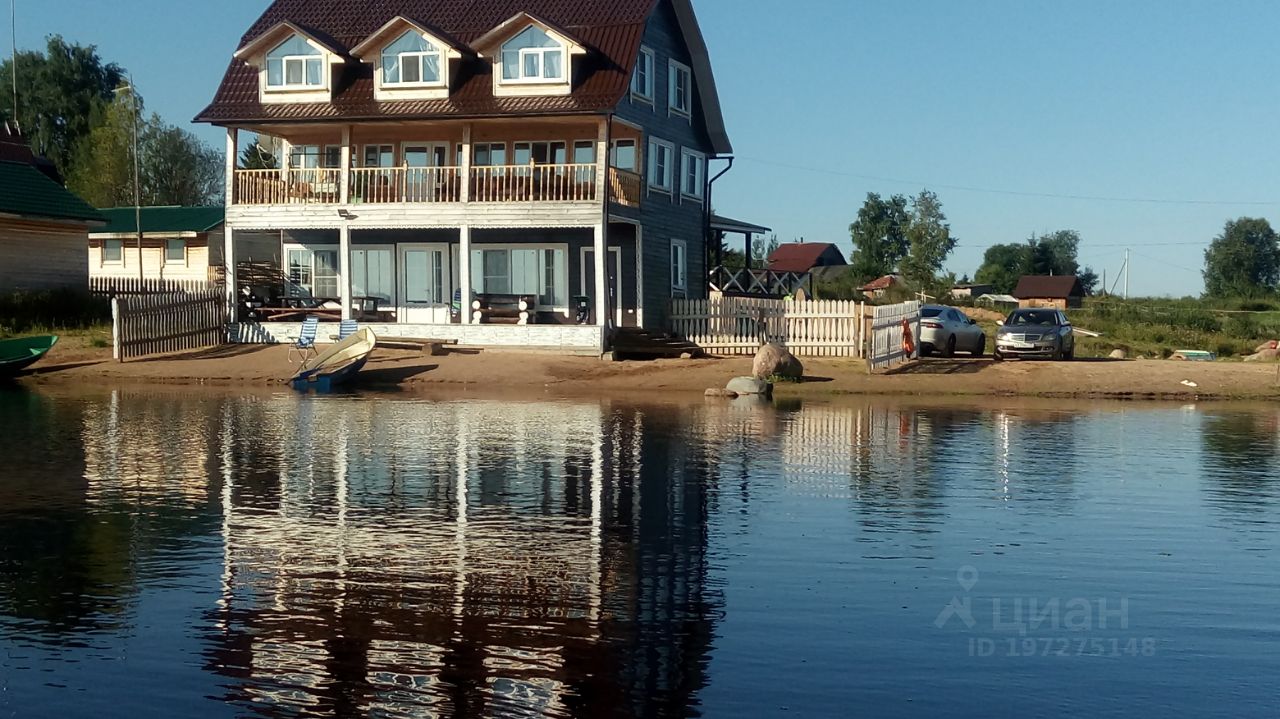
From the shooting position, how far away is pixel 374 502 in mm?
15406

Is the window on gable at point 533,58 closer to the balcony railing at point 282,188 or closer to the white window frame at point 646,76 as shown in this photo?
the white window frame at point 646,76

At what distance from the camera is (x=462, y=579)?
1139 cm

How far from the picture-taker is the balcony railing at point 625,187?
39.8 meters

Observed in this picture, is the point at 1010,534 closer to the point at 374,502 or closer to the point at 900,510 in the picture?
the point at 900,510


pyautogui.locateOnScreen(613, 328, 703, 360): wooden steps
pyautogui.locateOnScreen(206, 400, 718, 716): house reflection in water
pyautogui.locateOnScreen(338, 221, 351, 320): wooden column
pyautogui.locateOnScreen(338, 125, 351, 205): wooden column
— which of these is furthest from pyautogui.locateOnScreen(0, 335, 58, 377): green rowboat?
pyautogui.locateOnScreen(206, 400, 718, 716): house reflection in water

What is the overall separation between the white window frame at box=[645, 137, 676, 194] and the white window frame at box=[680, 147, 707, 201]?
0.86 meters

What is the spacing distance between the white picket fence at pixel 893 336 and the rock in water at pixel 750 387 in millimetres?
4374

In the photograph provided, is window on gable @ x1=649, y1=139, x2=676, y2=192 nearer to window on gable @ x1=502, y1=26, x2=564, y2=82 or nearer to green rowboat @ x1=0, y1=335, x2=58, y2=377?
window on gable @ x1=502, y1=26, x2=564, y2=82

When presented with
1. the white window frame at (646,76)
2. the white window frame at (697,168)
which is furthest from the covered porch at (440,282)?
the white window frame at (697,168)

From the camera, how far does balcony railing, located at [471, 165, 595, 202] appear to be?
39375mm

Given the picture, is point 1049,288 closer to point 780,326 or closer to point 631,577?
point 780,326

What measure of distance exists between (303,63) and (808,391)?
19.6 meters

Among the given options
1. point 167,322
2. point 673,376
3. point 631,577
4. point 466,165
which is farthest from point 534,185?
point 631,577

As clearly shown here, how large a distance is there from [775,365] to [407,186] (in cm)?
1389
